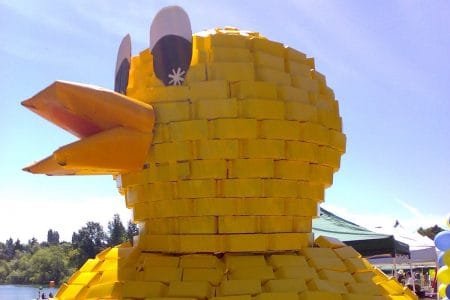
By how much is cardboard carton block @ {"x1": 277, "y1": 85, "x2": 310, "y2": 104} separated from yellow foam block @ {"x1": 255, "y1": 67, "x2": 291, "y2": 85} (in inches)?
2.0

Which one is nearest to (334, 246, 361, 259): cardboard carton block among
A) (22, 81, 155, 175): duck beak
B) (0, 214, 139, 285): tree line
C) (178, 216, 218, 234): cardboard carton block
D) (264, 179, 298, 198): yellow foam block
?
(264, 179, 298, 198): yellow foam block

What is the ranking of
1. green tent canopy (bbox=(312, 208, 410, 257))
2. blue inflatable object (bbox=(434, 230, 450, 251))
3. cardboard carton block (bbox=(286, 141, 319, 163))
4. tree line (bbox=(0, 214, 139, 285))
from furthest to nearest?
tree line (bbox=(0, 214, 139, 285)), green tent canopy (bbox=(312, 208, 410, 257)), blue inflatable object (bbox=(434, 230, 450, 251)), cardboard carton block (bbox=(286, 141, 319, 163))

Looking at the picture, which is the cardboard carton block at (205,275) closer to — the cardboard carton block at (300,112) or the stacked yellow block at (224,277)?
the stacked yellow block at (224,277)

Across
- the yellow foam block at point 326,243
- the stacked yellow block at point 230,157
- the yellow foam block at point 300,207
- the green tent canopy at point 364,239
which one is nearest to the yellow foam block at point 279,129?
the stacked yellow block at point 230,157

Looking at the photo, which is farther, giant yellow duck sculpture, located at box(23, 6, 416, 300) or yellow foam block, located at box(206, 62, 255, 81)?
yellow foam block, located at box(206, 62, 255, 81)

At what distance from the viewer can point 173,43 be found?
296cm

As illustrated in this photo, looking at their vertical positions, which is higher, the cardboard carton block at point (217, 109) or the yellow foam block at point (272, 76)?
the yellow foam block at point (272, 76)

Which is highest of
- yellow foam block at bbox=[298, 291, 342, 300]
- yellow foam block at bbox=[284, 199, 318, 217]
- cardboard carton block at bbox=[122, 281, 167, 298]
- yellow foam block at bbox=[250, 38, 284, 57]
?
yellow foam block at bbox=[250, 38, 284, 57]

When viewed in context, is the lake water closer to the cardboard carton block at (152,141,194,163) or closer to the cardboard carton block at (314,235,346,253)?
the cardboard carton block at (314,235,346,253)

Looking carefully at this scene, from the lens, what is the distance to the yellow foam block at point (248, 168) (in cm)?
284

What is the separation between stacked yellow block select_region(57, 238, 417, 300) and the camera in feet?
8.71

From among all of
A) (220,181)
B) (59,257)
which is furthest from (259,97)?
(59,257)

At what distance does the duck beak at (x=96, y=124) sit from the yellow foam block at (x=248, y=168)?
47 cm

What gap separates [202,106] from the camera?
286 centimetres
